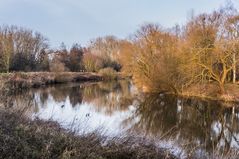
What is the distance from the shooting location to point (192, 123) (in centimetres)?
1234

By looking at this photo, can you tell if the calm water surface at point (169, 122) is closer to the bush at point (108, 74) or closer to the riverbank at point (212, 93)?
the riverbank at point (212, 93)

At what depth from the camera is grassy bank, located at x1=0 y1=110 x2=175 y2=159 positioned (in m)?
4.39

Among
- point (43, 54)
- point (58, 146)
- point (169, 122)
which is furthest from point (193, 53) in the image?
point (43, 54)

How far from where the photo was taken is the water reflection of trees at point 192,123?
909 cm

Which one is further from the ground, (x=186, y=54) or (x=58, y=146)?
(x=186, y=54)

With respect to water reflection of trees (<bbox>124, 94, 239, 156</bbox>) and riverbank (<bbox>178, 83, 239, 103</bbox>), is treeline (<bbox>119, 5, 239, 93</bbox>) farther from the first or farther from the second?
water reflection of trees (<bbox>124, 94, 239, 156</bbox>)

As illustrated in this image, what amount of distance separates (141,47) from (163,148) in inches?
777

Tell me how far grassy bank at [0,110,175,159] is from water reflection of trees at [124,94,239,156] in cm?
166

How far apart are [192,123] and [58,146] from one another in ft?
27.8

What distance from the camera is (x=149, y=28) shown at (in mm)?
25844

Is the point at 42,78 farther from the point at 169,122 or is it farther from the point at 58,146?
the point at 58,146

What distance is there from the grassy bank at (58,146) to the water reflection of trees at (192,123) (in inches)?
65.4

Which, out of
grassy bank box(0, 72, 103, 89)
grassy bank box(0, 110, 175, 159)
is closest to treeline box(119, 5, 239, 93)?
grassy bank box(0, 72, 103, 89)

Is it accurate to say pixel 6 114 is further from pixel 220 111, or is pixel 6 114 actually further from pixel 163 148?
Result: pixel 220 111
